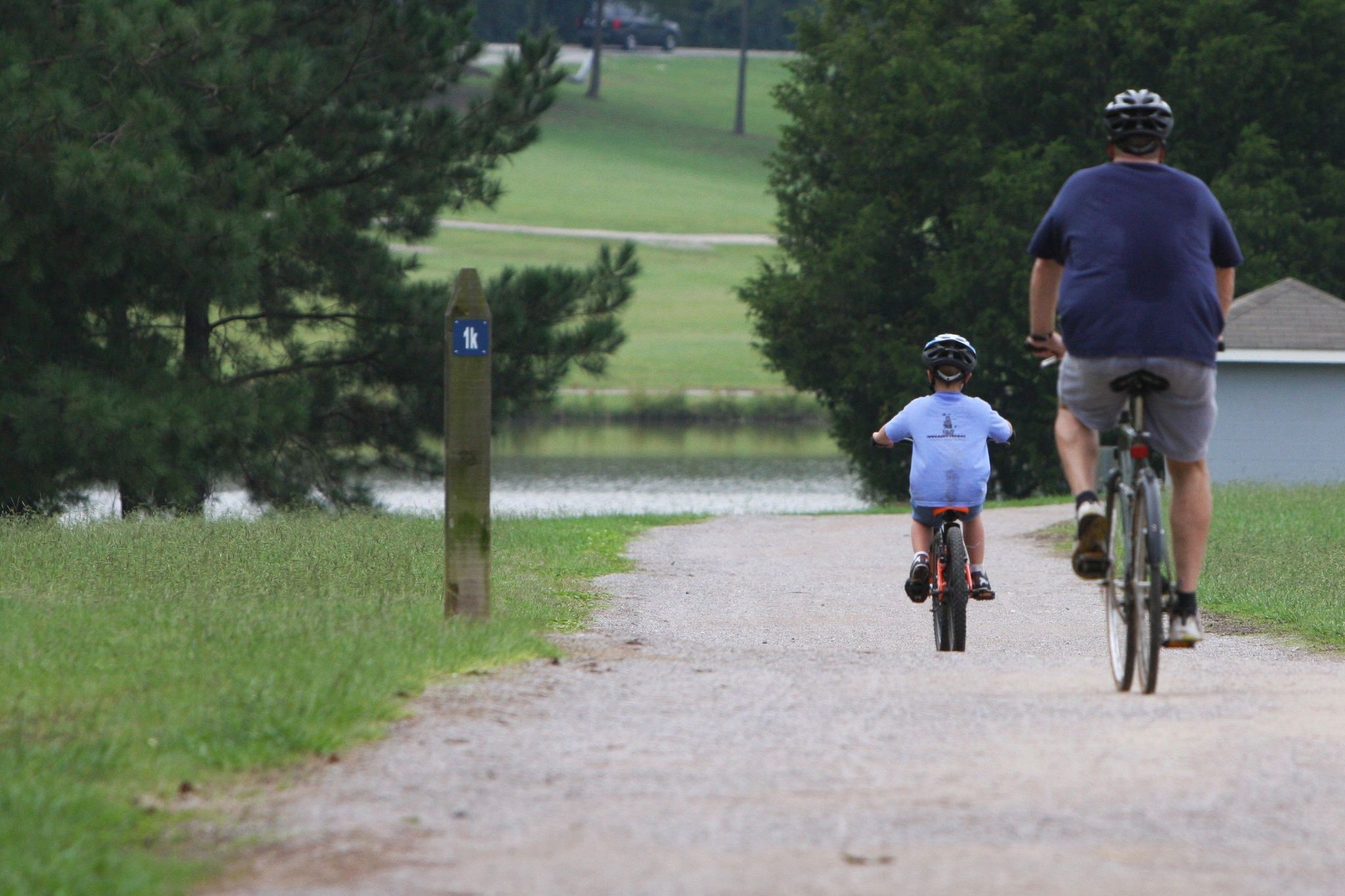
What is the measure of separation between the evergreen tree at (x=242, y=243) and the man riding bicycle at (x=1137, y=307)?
46.0 feet

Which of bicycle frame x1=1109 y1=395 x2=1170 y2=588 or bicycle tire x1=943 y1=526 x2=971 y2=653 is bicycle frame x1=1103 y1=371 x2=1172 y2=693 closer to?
bicycle frame x1=1109 y1=395 x2=1170 y2=588

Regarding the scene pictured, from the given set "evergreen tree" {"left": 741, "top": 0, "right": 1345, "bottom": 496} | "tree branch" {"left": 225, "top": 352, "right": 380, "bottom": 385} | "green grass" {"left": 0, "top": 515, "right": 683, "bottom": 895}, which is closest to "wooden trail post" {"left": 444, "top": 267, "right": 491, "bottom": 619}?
"green grass" {"left": 0, "top": 515, "right": 683, "bottom": 895}

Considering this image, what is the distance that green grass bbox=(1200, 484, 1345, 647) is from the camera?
32.7 ft

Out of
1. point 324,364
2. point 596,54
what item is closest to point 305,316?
point 324,364

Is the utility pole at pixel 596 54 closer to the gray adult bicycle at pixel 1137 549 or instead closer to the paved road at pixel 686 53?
the paved road at pixel 686 53

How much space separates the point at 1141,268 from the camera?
19.2 ft

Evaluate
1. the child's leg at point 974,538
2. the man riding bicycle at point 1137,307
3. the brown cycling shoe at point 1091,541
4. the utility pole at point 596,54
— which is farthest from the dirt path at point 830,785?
the utility pole at point 596,54

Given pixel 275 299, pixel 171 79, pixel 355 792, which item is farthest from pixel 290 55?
pixel 355 792

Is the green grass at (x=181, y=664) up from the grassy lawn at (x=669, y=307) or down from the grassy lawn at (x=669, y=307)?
up

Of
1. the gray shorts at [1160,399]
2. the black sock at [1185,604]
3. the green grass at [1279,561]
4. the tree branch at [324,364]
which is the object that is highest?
the gray shorts at [1160,399]

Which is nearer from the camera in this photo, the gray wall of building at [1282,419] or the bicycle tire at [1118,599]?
the bicycle tire at [1118,599]

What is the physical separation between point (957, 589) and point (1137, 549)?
265 centimetres

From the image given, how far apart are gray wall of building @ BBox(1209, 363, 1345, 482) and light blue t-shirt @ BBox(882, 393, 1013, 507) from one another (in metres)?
19.9

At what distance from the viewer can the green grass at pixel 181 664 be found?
411 centimetres
